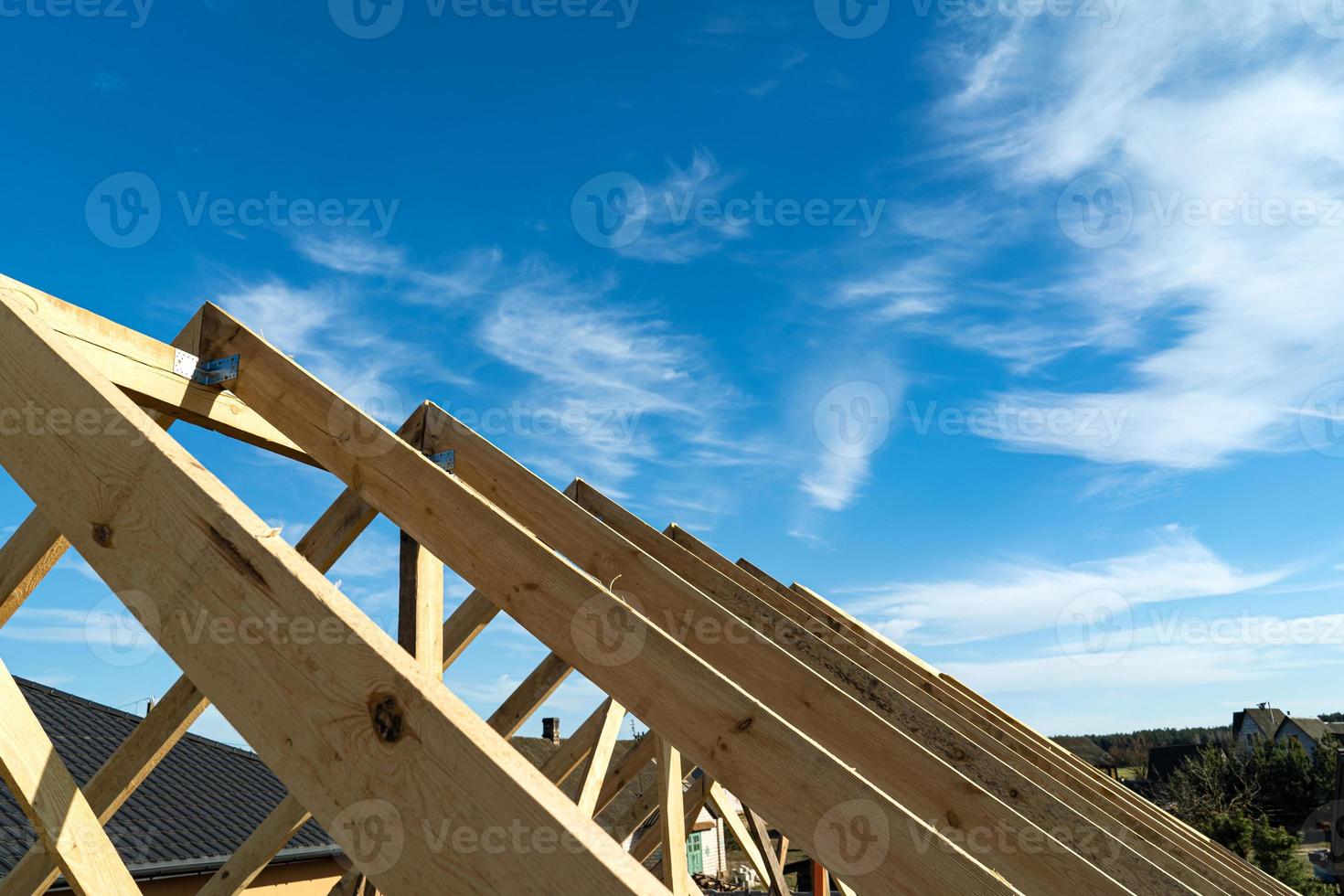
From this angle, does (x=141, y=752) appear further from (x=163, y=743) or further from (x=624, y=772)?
(x=624, y=772)

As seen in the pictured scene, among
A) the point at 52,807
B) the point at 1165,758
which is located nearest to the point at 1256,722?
the point at 1165,758

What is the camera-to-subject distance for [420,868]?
1330 mm

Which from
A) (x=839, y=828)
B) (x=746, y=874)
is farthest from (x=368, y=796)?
(x=746, y=874)

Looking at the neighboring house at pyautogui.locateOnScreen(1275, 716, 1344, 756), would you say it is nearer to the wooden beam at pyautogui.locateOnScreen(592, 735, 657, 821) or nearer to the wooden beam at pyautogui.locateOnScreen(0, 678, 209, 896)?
the wooden beam at pyautogui.locateOnScreen(592, 735, 657, 821)

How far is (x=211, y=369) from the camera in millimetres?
3426

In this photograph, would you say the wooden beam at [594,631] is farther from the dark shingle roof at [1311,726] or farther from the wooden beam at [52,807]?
the dark shingle roof at [1311,726]

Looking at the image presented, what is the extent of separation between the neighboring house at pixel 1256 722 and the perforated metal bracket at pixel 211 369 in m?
49.4

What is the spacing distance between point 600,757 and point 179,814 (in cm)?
710

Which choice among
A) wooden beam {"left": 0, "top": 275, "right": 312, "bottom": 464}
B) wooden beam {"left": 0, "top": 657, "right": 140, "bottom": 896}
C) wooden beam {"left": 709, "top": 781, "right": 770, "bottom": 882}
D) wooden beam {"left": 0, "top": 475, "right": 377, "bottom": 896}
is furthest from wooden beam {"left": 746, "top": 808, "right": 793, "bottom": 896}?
wooden beam {"left": 0, "top": 657, "right": 140, "bottom": 896}

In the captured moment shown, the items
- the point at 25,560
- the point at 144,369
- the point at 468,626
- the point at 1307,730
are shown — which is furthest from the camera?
the point at 1307,730

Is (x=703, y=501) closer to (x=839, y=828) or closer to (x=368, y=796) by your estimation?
(x=839, y=828)

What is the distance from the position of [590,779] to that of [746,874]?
2556cm

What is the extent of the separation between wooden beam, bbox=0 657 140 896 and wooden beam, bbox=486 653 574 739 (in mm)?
3146

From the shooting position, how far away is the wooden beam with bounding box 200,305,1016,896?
2.01m
